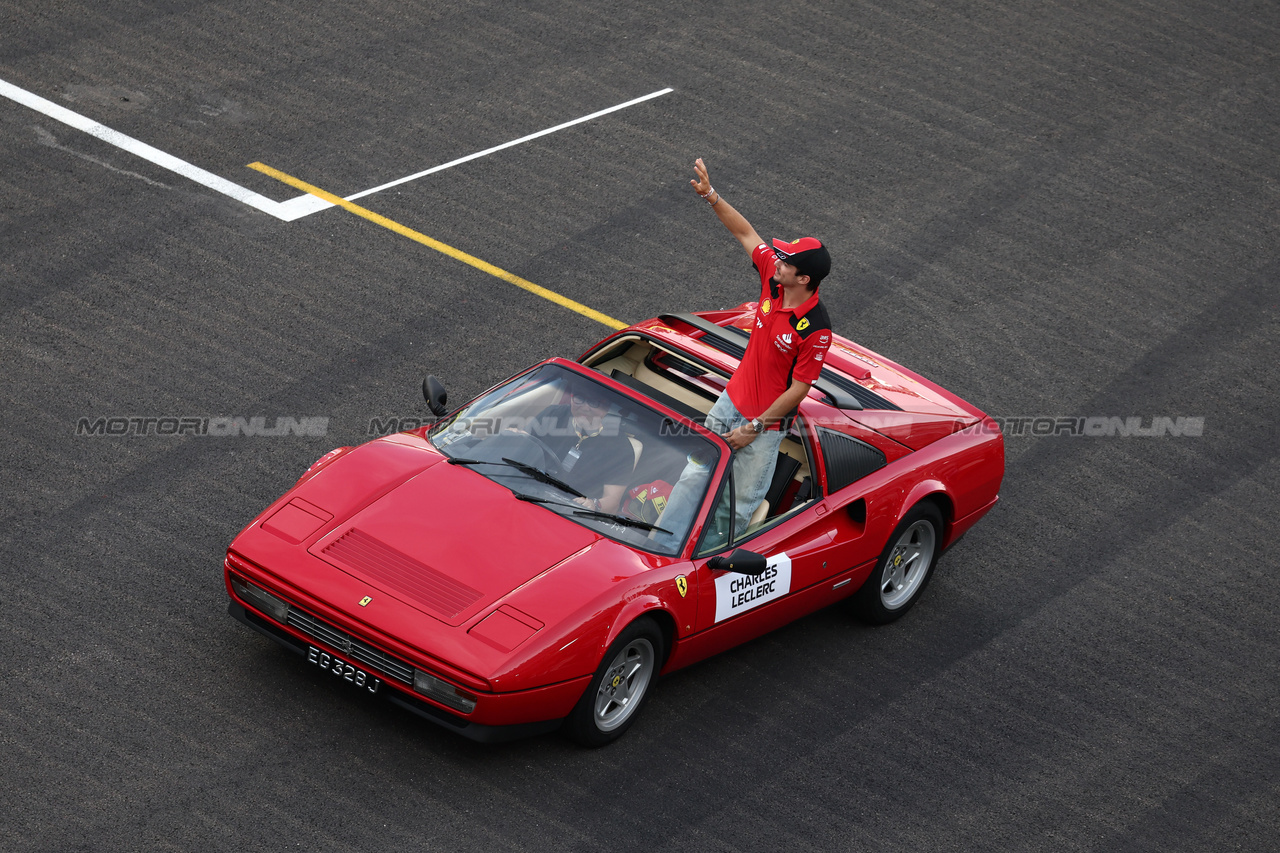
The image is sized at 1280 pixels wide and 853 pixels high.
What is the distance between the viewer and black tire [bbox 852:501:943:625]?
799 centimetres

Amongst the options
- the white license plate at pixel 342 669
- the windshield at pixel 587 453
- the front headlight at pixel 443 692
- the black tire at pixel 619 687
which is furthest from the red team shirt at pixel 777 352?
the white license plate at pixel 342 669

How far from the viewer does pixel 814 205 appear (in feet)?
40.7

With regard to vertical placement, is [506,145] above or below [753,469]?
below

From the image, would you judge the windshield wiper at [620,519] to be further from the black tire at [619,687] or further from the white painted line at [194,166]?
the white painted line at [194,166]

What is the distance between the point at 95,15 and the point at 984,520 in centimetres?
962

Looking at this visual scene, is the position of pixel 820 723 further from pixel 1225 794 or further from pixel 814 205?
pixel 814 205

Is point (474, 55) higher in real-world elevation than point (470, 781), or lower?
higher


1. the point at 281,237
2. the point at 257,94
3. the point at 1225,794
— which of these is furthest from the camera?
the point at 257,94

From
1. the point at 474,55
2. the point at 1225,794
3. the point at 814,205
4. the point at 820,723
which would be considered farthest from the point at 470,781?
the point at 474,55

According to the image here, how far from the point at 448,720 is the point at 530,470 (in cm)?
145

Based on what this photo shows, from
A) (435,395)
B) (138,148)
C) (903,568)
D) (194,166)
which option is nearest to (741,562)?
(903,568)

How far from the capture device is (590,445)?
24.0 feet

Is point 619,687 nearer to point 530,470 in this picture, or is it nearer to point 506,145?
point 530,470

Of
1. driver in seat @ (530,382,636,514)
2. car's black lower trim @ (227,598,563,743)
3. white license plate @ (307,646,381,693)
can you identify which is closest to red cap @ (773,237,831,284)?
driver in seat @ (530,382,636,514)
